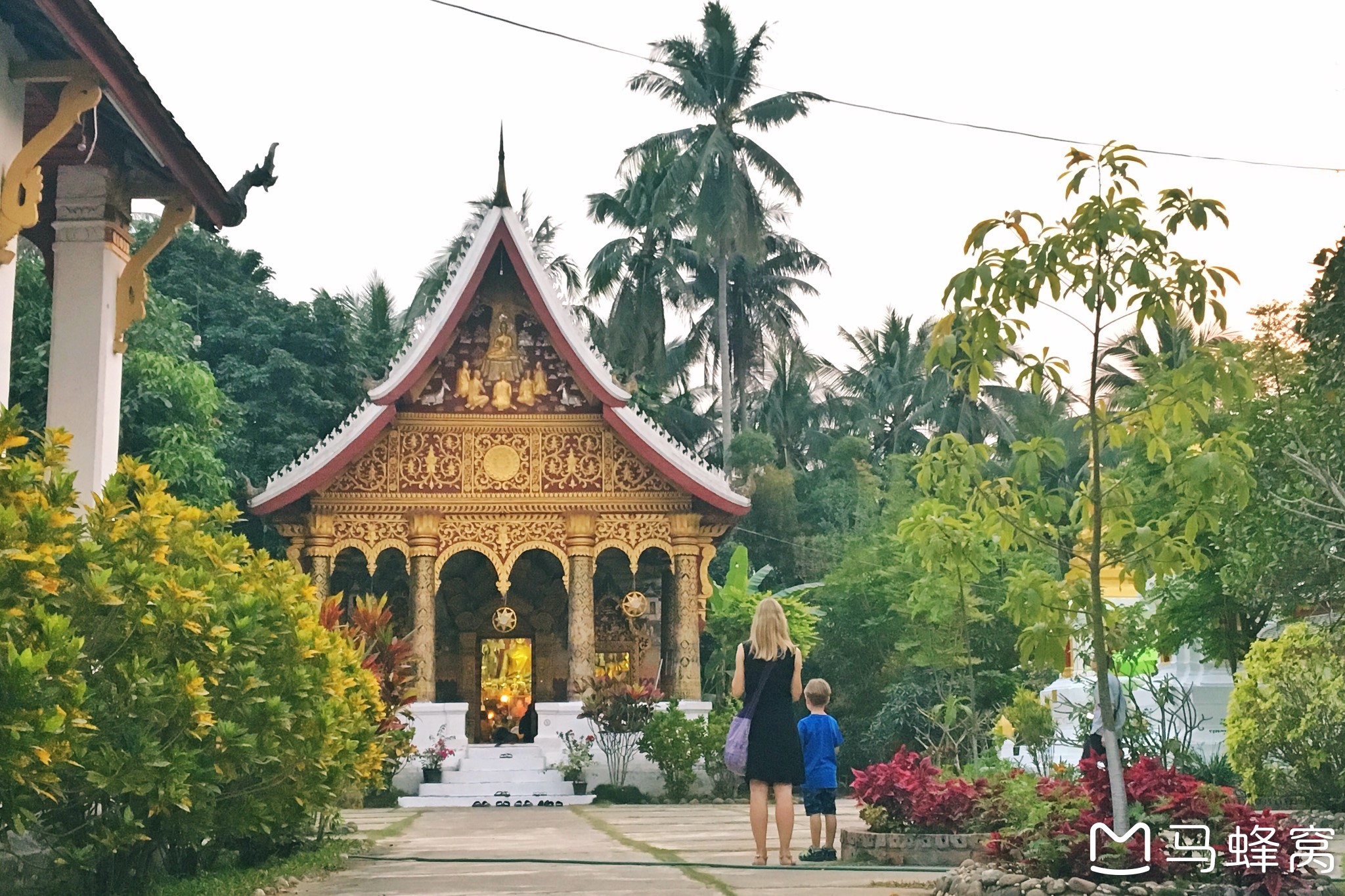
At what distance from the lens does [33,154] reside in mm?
6867

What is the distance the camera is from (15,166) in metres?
6.87

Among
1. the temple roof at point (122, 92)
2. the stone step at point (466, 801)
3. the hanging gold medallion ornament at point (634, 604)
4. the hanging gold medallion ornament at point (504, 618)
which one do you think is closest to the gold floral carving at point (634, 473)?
the hanging gold medallion ornament at point (634, 604)

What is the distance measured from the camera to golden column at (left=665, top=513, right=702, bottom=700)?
22.3 meters

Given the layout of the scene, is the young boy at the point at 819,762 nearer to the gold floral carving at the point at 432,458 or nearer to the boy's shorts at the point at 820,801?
the boy's shorts at the point at 820,801

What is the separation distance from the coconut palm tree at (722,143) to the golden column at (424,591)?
18492 mm

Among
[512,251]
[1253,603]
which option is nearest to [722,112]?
[512,251]

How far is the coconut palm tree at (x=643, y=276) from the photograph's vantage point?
138 feet

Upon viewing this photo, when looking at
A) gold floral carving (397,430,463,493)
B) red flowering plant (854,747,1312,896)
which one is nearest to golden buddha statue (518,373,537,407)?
gold floral carving (397,430,463,493)

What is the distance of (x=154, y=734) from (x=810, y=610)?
73.1 feet

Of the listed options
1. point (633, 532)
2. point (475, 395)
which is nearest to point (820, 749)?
point (633, 532)

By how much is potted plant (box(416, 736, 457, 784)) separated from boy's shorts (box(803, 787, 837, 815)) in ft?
38.3

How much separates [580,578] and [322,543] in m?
3.64

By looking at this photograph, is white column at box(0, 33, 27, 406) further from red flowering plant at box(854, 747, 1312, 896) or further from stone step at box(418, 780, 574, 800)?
stone step at box(418, 780, 574, 800)

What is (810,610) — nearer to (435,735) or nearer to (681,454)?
(681,454)
